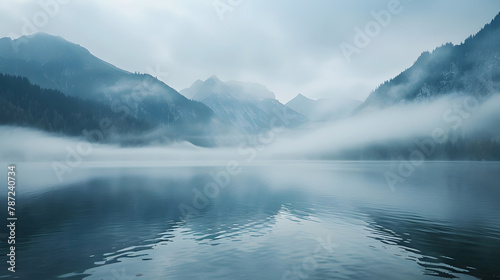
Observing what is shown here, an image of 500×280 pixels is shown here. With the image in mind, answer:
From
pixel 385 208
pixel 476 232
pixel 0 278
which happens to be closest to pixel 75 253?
pixel 0 278

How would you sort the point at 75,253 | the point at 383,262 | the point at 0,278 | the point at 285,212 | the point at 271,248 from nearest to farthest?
the point at 0,278 < the point at 383,262 < the point at 75,253 < the point at 271,248 < the point at 285,212

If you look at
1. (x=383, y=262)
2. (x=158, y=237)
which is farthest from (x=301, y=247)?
(x=158, y=237)

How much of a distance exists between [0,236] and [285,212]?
46.9 m

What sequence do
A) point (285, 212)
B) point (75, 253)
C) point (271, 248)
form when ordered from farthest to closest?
point (285, 212) < point (271, 248) < point (75, 253)

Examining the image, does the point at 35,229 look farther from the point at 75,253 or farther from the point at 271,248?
the point at 271,248

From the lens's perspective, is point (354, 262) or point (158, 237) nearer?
point (354, 262)

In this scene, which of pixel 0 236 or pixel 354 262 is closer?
pixel 354 262

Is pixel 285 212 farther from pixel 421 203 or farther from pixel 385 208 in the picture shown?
pixel 421 203

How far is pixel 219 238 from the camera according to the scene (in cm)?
4012

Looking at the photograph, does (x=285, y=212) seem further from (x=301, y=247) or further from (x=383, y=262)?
(x=383, y=262)

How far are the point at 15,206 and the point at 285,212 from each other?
5756 centimetres

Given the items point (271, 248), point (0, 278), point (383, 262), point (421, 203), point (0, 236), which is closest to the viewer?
point (0, 278)

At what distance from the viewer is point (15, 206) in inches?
2426

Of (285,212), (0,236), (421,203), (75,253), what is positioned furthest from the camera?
(421,203)
